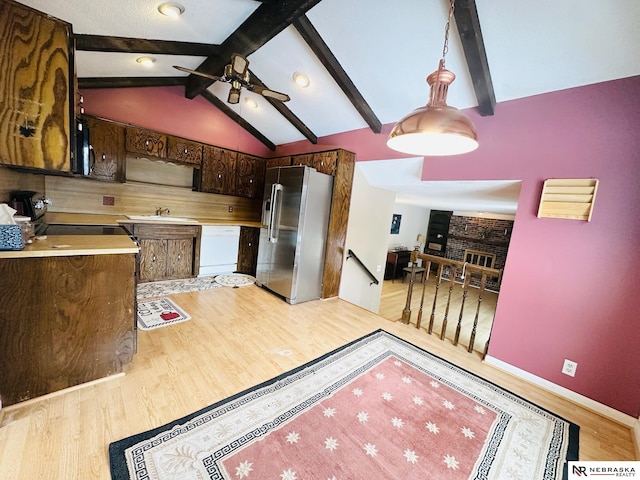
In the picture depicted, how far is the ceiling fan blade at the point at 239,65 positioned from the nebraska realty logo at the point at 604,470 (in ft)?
12.5

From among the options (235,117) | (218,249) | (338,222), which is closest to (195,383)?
(338,222)

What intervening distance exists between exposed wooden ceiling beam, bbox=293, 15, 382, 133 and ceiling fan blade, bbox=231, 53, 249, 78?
1.95 feet

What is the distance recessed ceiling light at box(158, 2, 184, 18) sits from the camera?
6.72ft

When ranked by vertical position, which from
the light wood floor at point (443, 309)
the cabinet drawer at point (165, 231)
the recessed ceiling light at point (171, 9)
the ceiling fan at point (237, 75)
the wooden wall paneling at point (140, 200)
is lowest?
the light wood floor at point (443, 309)

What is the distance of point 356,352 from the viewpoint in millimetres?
2537

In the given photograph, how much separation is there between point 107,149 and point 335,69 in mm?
3185

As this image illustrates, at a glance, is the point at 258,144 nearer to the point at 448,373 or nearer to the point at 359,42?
the point at 359,42

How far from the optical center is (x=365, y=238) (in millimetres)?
4375

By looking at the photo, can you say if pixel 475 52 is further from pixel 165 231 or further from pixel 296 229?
pixel 165 231

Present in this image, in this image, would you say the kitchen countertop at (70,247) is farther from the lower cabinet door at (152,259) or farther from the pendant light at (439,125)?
the pendant light at (439,125)

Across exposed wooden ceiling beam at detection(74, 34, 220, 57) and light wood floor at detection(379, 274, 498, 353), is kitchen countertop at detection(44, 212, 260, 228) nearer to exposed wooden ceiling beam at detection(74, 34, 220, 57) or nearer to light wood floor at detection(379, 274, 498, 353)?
exposed wooden ceiling beam at detection(74, 34, 220, 57)

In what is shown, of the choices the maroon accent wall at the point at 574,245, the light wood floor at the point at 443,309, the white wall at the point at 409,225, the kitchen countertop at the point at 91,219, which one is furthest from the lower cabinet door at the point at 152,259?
the white wall at the point at 409,225

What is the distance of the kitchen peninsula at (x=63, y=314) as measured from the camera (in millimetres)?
1500

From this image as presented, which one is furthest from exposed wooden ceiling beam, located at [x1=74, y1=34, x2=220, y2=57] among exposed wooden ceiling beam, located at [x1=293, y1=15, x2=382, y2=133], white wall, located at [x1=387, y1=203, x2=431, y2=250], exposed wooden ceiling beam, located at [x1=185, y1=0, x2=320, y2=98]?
white wall, located at [x1=387, y1=203, x2=431, y2=250]
